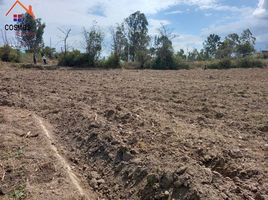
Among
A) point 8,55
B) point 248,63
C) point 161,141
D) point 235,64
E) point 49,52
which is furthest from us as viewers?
point 49,52

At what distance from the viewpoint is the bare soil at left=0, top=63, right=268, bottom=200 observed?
3.52 m

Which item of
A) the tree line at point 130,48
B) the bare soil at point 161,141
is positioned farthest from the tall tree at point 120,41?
the bare soil at point 161,141

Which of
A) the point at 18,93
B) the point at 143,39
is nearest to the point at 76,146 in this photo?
the point at 18,93

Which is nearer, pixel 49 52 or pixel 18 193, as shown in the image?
pixel 18 193

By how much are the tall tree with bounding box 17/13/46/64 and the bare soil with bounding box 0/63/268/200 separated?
60.8 feet

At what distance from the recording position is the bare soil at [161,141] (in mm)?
3521

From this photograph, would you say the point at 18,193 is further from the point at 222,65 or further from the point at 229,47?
the point at 229,47

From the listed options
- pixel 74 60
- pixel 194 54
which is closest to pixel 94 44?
pixel 74 60

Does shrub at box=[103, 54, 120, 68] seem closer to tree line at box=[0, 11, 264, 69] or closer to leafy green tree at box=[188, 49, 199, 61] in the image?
tree line at box=[0, 11, 264, 69]

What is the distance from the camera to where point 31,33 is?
26141 mm

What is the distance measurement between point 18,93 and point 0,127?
10.7 feet

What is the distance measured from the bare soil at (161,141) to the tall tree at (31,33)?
18518mm

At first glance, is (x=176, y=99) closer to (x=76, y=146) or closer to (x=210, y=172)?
(x=76, y=146)

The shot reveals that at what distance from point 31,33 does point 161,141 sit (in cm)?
2378
